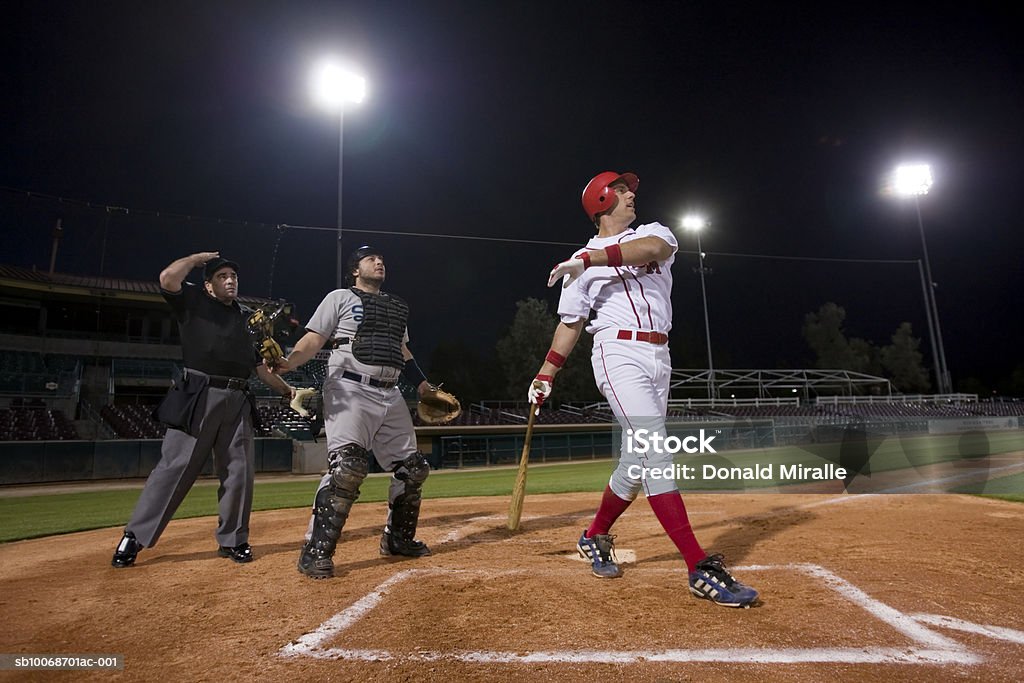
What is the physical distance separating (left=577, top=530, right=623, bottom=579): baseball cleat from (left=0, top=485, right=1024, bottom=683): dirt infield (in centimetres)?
10

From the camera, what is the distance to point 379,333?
3.88 m

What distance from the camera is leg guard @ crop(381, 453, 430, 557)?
3.90 m

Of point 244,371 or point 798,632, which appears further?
point 244,371

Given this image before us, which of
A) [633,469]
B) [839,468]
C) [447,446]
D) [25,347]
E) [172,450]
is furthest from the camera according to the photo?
[25,347]

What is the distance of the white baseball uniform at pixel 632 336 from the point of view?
311cm

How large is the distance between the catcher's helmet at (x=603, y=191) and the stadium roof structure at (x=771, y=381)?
29313mm

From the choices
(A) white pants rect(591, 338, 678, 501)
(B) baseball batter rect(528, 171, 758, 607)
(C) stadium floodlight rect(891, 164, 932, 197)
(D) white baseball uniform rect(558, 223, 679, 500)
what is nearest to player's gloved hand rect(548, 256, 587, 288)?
(B) baseball batter rect(528, 171, 758, 607)

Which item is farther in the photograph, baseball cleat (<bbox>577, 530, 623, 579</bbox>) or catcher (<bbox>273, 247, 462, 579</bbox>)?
catcher (<bbox>273, 247, 462, 579</bbox>)

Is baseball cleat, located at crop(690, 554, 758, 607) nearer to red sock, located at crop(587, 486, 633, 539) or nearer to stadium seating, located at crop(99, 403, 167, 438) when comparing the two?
red sock, located at crop(587, 486, 633, 539)

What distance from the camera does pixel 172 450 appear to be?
3924 mm

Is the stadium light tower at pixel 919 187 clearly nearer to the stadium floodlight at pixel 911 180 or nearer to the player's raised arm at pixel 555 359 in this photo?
the stadium floodlight at pixel 911 180

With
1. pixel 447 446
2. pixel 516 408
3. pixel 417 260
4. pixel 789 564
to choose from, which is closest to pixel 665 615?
pixel 789 564

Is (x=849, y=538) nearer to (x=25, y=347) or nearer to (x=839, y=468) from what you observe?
(x=839, y=468)

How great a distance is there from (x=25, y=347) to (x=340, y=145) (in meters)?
23.6
